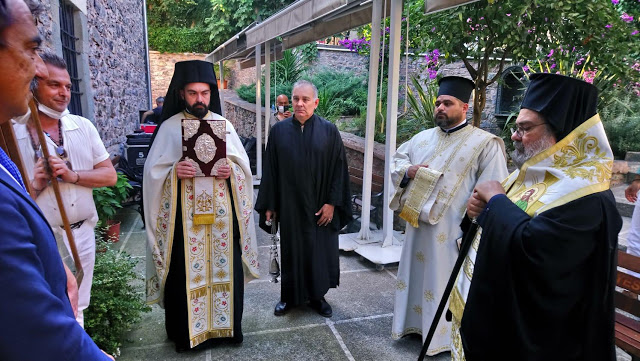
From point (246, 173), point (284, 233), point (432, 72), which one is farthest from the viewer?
point (432, 72)

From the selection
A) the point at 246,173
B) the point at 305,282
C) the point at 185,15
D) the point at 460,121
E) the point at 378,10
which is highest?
the point at 185,15

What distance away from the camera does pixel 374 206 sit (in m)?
6.20

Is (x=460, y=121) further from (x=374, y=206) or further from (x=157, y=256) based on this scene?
(x=374, y=206)

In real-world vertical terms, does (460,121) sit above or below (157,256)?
above

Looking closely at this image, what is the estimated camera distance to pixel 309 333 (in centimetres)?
318

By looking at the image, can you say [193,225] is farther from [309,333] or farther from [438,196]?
[438,196]

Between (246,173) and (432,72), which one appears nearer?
(246,173)

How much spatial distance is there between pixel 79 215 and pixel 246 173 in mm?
1132

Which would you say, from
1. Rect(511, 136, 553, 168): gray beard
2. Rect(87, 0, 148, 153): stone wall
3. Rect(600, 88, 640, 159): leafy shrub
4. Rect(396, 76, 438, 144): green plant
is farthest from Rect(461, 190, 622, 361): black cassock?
Rect(87, 0, 148, 153): stone wall

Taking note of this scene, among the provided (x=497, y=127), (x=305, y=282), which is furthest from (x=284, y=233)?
(x=497, y=127)

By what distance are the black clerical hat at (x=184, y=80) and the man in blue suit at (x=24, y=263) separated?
1858mm

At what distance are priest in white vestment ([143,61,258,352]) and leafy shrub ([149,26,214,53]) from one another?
20.0 metres

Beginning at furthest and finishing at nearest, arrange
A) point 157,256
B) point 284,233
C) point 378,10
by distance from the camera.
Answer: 1. point 378,10
2. point 284,233
3. point 157,256

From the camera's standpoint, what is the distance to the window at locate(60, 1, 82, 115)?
221 inches
